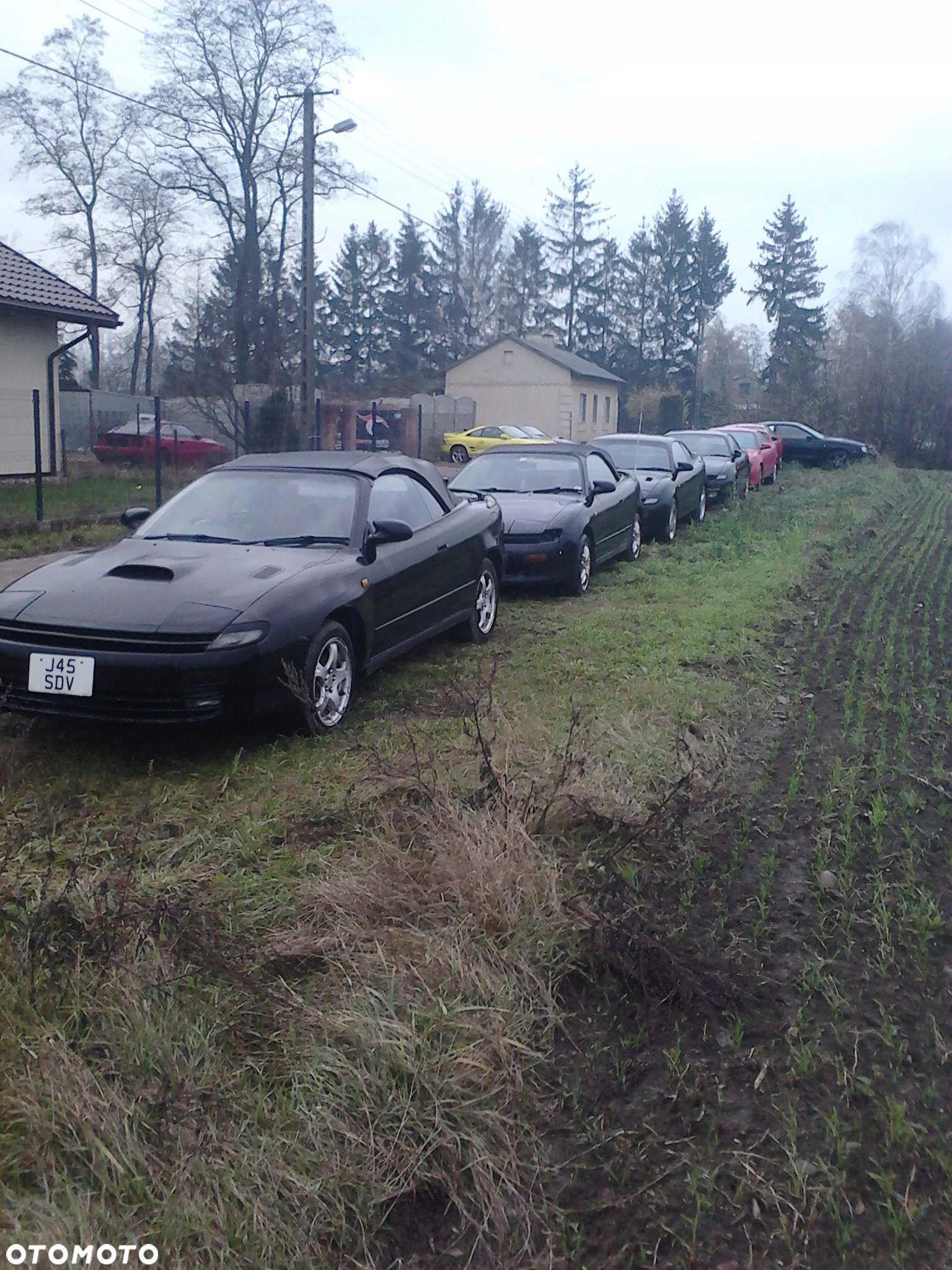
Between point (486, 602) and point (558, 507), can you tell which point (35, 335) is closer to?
point (558, 507)

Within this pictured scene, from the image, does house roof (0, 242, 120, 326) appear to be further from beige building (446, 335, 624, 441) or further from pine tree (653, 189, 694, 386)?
pine tree (653, 189, 694, 386)

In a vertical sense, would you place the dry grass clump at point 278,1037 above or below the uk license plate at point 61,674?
below

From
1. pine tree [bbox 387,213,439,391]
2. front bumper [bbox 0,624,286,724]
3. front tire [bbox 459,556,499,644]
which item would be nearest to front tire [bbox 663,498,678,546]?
front tire [bbox 459,556,499,644]

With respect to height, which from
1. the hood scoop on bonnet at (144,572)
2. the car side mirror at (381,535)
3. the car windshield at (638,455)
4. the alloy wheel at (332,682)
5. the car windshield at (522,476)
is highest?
the car windshield at (638,455)

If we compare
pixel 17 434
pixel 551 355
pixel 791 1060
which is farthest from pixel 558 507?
pixel 551 355

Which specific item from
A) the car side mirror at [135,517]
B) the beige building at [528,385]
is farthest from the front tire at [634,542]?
the beige building at [528,385]

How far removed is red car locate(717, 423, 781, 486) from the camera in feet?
85.7

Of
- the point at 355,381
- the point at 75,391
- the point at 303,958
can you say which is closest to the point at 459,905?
the point at 303,958

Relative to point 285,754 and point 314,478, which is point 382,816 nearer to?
point 285,754

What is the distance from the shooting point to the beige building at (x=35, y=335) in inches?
740

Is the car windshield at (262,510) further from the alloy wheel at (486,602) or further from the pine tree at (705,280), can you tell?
the pine tree at (705,280)

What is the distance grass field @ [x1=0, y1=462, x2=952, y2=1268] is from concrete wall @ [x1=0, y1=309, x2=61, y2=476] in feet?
42.1

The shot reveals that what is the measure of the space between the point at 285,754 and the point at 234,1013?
7.88ft

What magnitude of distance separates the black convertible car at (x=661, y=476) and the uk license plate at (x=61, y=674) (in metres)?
10.1
